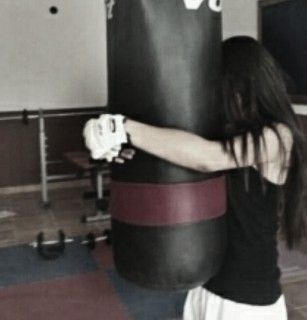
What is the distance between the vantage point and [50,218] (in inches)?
173

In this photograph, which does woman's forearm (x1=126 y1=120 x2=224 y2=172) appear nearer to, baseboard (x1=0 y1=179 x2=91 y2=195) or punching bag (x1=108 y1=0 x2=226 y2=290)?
punching bag (x1=108 y1=0 x2=226 y2=290)

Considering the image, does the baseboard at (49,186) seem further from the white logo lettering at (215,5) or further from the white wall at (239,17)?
the white logo lettering at (215,5)

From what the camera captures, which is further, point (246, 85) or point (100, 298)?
point (100, 298)

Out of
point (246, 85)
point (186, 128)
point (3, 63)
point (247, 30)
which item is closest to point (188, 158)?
point (186, 128)

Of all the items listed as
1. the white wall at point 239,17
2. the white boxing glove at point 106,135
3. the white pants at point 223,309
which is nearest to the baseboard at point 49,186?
the white wall at point 239,17

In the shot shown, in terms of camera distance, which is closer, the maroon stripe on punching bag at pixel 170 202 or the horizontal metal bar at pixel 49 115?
the maroon stripe on punching bag at pixel 170 202

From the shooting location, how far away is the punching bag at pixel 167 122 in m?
1.21

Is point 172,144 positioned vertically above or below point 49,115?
above

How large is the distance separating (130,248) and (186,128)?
366mm

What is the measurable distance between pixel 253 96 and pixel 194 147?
0.68 ft

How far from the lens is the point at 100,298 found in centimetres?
276

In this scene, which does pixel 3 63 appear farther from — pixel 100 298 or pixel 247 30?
pixel 100 298

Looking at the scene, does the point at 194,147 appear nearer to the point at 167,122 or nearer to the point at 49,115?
the point at 167,122

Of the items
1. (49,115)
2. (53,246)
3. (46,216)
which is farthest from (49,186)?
(53,246)
